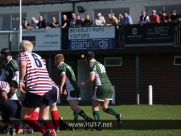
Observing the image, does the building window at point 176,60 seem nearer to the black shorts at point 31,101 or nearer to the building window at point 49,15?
the building window at point 49,15

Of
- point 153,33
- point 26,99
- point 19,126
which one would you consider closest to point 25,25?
point 153,33

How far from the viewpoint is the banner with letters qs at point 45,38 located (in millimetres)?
35312

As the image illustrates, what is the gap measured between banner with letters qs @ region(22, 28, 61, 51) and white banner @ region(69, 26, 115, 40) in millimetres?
1025

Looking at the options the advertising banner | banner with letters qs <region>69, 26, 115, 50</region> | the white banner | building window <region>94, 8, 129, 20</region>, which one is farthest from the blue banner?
building window <region>94, 8, 129, 20</region>

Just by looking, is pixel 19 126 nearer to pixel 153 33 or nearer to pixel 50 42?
pixel 153 33

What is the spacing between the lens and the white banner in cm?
3347

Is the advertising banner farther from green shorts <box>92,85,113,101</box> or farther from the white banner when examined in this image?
green shorts <box>92,85,113,101</box>

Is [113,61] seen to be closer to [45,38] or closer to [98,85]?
[45,38]

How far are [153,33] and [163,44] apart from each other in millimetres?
828

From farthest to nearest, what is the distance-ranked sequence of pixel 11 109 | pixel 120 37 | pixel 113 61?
pixel 113 61 < pixel 120 37 < pixel 11 109

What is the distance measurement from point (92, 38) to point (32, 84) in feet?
76.7

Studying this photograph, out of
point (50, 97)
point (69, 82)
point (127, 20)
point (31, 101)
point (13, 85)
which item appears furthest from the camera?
point (127, 20)

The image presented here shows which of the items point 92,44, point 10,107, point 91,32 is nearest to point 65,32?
point 91,32

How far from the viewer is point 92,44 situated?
3422cm
